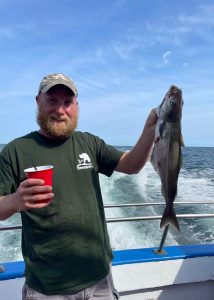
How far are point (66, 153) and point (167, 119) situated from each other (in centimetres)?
71

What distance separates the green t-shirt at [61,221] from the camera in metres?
2.16

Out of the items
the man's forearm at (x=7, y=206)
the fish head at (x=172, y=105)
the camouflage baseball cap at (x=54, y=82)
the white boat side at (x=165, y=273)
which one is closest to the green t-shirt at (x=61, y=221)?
the man's forearm at (x=7, y=206)

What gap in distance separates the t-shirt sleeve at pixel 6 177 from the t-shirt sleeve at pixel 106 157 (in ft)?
2.26

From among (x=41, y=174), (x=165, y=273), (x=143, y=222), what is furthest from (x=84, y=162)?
(x=143, y=222)

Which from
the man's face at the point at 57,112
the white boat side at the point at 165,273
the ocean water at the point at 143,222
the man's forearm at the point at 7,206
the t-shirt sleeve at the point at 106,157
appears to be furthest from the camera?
the ocean water at the point at 143,222

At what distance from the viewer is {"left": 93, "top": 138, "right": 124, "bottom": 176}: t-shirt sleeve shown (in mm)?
2562

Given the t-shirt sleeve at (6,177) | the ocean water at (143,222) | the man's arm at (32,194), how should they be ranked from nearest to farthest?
1. the man's arm at (32,194)
2. the t-shirt sleeve at (6,177)
3. the ocean water at (143,222)

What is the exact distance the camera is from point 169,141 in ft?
7.14

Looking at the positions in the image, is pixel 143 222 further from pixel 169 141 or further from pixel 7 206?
pixel 7 206

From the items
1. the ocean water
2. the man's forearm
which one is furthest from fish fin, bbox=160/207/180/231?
the ocean water

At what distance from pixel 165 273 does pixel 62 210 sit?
1.74 metres

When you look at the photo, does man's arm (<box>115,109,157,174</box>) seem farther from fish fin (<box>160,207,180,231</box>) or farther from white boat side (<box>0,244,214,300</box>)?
white boat side (<box>0,244,214,300</box>)

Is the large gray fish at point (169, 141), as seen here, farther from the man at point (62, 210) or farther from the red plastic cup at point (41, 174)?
the red plastic cup at point (41, 174)

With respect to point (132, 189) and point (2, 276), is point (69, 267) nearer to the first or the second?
point (2, 276)
